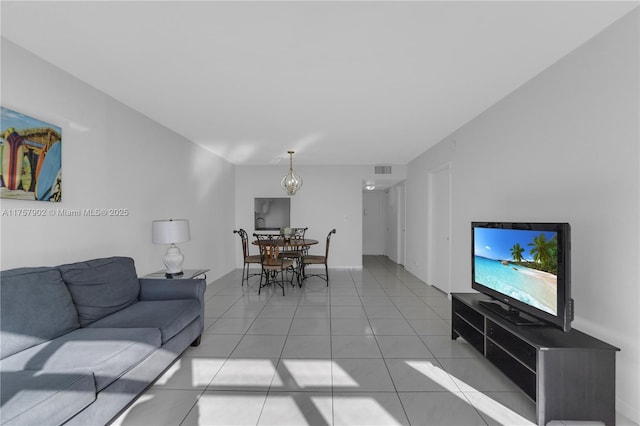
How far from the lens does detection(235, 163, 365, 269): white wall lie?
6.64 metres

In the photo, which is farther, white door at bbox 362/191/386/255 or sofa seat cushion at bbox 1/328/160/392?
white door at bbox 362/191/386/255

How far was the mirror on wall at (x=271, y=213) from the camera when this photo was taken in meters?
6.62

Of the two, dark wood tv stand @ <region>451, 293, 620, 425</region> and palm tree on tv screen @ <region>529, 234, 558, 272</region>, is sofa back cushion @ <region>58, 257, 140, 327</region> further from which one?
palm tree on tv screen @ <region>529, 234, 558, 272</region>

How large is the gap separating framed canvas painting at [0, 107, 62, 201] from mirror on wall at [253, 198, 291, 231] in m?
4.34

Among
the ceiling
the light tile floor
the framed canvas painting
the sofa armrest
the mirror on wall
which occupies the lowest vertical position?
the light tile floor

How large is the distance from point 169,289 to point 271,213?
12.8 feet

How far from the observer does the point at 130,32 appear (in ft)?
6.21

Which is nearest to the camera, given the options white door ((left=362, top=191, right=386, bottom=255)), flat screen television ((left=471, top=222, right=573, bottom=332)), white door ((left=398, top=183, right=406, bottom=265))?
flat screen television ((left=471, top=222, right=573, bottom=332))

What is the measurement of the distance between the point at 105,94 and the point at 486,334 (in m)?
4.25

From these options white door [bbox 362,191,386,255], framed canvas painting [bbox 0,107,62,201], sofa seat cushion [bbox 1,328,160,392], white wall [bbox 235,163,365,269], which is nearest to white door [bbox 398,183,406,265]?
white wall [bbox 235,163,365,269]

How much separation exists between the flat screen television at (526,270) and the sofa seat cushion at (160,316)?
8.72ft

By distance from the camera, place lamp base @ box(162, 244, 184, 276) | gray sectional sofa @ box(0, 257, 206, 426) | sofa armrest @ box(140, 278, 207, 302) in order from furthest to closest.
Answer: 1. lamp base @ box(162, 244, 184, 276)
2. sofa armrest @ box(140, 278, 207, 302)
3. gray sectional sofa @ box(0, 257, 206, 426)

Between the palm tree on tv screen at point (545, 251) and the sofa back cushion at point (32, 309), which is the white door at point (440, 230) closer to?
the palm tree on tv screen at point (545, 251)

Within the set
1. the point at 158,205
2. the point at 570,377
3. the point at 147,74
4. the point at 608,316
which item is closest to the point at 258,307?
the point at 158,205
